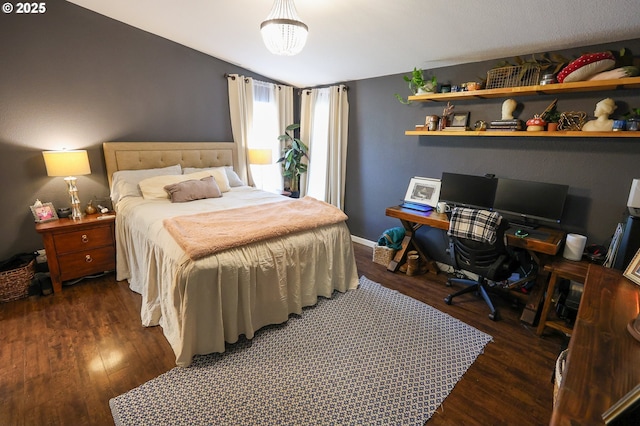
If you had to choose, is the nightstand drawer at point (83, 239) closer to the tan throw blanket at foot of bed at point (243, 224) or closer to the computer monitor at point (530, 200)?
the tan throw blanket at foot of bed at point (243, 224)

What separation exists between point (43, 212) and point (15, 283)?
0.63 metres

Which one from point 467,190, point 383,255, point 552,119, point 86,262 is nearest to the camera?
point 552,119

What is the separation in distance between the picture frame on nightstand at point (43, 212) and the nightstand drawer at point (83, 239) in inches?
11.4

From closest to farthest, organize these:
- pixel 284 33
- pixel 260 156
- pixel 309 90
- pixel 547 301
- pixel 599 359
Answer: pixel 599 359, pixel 284 33, pixel 547 301, pixel 260 156, pixel 309 90

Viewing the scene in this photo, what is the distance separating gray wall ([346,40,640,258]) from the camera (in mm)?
2258

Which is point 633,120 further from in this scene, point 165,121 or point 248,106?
point 165,121

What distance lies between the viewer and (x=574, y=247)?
2.20 meters

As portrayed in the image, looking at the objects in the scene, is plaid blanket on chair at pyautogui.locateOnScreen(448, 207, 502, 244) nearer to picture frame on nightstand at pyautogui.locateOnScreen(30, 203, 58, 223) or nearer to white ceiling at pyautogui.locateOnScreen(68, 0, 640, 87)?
white ceiling at pyautogui.locateOnScreen(68, 0, 640, 87)

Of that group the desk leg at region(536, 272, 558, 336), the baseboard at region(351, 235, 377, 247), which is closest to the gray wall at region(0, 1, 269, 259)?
the baseboard at region(351, 235, 377, 247)

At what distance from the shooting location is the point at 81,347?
2.01 m

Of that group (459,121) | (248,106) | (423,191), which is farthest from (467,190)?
(248,106)

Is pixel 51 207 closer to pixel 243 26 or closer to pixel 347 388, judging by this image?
pixel 243 26

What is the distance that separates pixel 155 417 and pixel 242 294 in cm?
77

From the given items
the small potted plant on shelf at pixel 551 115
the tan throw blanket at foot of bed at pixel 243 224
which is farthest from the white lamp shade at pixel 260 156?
the small potted plant on shelf at pixel 551 115
